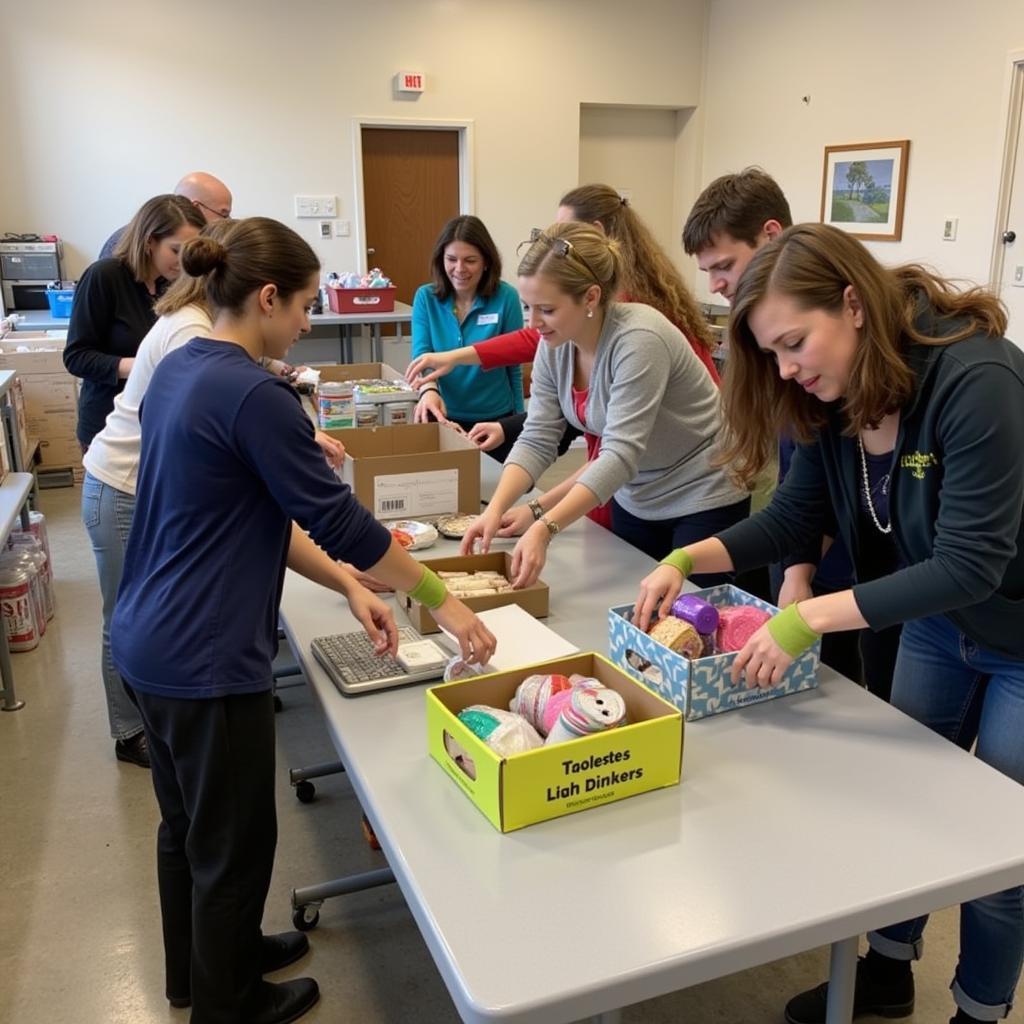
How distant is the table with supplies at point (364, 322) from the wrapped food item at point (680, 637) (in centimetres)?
447

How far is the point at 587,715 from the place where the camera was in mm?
1168

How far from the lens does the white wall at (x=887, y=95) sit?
17.3 feet

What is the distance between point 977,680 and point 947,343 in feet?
1.76

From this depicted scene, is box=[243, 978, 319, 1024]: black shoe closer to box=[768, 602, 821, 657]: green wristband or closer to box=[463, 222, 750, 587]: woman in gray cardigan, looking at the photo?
box=[463, 222, 750, 587]: woman in gray cardigan

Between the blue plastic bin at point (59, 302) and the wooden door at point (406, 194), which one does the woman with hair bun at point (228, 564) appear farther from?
the wooden door at point (406, 194)

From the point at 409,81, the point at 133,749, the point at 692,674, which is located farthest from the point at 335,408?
the point at 409,81

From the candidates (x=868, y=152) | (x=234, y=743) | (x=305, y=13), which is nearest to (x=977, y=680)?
(x=234, y=743)

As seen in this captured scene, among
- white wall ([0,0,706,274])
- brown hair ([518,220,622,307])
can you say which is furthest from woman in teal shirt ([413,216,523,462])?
white wall ([0,0,706,274])

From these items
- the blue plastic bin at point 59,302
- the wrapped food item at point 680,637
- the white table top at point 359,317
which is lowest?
the wrapped food item at point 680,637

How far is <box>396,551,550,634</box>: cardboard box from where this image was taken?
1669mm

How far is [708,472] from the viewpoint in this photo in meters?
2.09

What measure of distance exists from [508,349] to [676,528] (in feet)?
3.09

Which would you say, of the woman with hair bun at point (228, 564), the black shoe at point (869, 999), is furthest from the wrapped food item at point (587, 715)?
the black shoe at point (869, 999)

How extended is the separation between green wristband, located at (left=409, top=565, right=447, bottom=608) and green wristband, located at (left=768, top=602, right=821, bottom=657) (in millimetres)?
492
